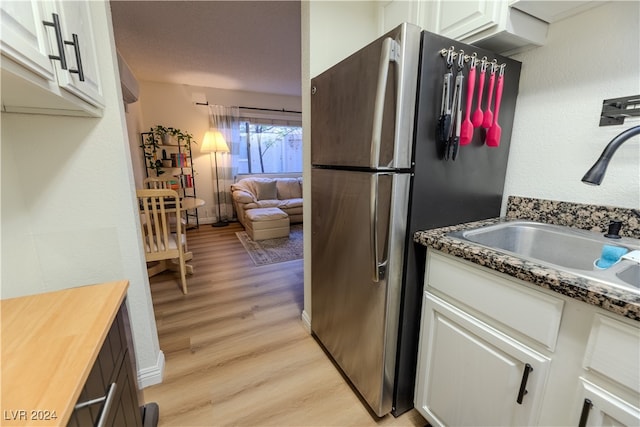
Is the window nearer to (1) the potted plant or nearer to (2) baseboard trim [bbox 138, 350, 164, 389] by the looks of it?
(1) the potted plant

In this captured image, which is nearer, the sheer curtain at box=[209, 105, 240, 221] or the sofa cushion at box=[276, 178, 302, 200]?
the sheer curtain at box=[209, 105, 240, 221]

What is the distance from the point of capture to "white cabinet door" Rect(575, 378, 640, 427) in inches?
24.2

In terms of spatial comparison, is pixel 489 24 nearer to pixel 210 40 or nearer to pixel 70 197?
pixel 70 197

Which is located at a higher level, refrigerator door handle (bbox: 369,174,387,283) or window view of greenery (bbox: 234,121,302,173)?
window view of greenery (bbox: 234,121,302,173)

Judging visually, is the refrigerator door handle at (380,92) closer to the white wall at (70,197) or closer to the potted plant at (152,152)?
the white wall at (70,197)

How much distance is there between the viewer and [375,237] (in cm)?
110

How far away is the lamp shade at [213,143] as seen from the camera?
4.51m

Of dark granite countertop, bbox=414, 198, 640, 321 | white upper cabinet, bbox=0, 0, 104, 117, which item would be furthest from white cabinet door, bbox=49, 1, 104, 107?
dark granite countertop, bbox=414, 198, 640, 321

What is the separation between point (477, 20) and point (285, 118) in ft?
15.3

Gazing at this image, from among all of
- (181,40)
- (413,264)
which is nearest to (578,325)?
(413,264)

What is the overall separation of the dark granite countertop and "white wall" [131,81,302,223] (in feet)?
14.4

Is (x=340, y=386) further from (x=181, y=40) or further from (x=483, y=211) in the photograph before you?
(x=181, y=40)

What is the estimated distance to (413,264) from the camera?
1137 millimetres

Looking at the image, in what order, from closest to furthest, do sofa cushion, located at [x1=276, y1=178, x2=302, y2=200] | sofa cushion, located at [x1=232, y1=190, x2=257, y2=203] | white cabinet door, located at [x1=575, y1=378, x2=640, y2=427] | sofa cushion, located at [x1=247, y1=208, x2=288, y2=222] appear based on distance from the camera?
1. white cabinet door, located at [x1=575, y1=378, x2=640, y2=427]
2. sofa cushion, located at [x1=247, y1=208, x2=288, y2=222]
3. sofa cushion, located at [x1=232, y1=190, x2=257, y2=203]
4. sofa cushion, located at [x1=276, y1=178, x2=302, y2=200]
